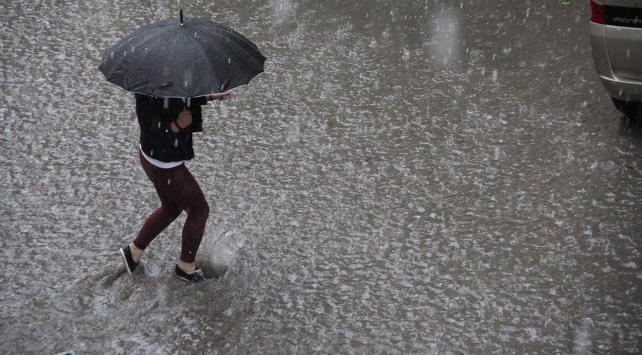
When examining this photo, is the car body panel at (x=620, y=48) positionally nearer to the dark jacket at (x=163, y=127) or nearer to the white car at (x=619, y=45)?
the white car at (x=619, y=45)

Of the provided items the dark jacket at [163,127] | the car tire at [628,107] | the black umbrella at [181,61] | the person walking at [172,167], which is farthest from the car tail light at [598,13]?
the dark jacket at [163,127]

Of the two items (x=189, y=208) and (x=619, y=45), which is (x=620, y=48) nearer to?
(x=619, y=45)

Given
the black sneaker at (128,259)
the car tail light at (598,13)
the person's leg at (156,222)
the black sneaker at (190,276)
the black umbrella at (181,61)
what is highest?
the black umbrella at (181,61)

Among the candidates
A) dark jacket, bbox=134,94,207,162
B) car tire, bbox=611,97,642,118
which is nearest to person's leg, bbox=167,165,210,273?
dark jacket, bbox=134,94,207,162

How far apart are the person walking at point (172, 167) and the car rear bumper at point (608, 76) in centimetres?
322

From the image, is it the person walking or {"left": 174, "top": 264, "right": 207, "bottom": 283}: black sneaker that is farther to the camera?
{"left": 174, "top": 264, "right": 207, "bottom": 283}: black sneaker

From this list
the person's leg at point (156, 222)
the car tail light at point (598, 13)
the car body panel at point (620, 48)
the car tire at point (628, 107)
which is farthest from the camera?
the car tire at point (628, 107)

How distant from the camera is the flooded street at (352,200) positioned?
4375 millimetres

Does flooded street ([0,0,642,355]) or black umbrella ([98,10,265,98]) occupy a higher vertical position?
black umbrella ([98,10,265,98])

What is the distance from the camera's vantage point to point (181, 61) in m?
4.13

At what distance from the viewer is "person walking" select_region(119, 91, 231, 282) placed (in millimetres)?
4301

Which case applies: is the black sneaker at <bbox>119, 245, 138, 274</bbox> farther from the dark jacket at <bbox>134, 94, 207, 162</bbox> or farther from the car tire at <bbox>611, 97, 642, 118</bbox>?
the car tire at <bbox>611, 97, 642, 118</bbox>

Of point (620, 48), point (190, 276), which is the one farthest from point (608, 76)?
point (190, 276)

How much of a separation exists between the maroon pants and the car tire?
3826 mm
